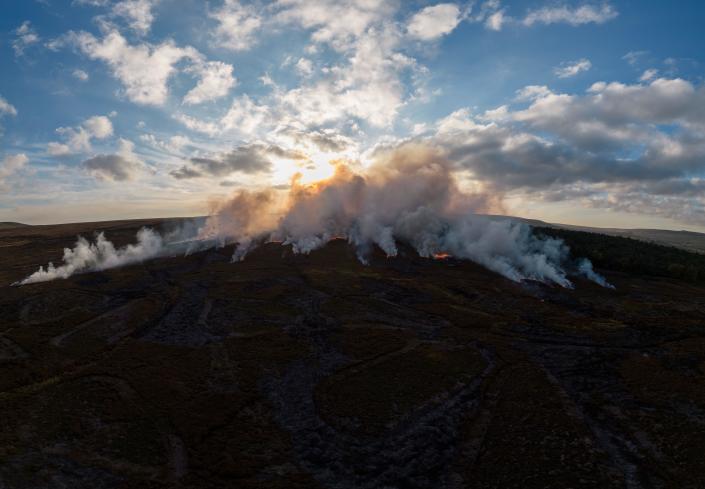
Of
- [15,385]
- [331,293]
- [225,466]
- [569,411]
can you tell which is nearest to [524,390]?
[569,411]

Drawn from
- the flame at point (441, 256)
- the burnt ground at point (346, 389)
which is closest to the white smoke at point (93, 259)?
the burnt ground at point (346, 389)

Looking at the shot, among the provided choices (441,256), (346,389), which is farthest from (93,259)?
(441,256)

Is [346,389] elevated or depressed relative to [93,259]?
depressed

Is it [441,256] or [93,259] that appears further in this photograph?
[441,256]

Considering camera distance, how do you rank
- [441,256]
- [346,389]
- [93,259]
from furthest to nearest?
[441,256]
[93,259]
[346,389]

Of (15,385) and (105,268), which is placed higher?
(105,268)

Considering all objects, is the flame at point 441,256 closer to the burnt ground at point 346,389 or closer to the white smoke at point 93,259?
the burnt ground at point 346,389

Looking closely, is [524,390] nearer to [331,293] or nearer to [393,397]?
[393,397]

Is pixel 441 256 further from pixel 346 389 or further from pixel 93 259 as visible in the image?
pixel 93 259

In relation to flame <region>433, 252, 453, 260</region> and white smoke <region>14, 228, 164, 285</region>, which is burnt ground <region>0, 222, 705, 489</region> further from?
flame <region>433, 252, 453, 260</region>
